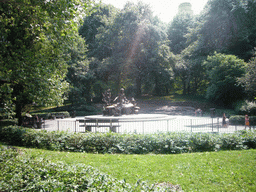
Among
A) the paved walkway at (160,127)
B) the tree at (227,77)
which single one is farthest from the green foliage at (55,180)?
the tree at (227,77)

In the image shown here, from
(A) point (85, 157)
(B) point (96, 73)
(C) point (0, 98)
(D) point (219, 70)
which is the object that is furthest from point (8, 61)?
(B) point (96, 73)

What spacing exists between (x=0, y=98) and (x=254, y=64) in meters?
25.1

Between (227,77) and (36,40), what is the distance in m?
26.1

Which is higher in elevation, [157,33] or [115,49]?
[157,33]

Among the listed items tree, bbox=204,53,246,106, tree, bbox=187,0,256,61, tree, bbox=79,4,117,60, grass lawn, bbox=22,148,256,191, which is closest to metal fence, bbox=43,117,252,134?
grass lawn, bbox=22,148,256,191

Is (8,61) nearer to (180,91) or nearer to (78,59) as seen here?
(78,59)

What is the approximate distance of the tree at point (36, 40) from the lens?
29.1 feet

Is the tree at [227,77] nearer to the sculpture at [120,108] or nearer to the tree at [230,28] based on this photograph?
the tree at [230,28]

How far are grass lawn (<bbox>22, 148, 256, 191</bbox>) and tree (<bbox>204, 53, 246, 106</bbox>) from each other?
2331cm

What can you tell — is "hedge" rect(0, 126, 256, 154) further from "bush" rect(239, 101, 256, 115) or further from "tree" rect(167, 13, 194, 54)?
"tree" rect(167, 13, 194, 54)

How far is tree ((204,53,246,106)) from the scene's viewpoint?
92.0ft

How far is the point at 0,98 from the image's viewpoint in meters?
11.4

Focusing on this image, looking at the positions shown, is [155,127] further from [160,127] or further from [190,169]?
[190,169]

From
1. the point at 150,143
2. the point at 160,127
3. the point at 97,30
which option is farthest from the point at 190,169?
the point at 97,30
